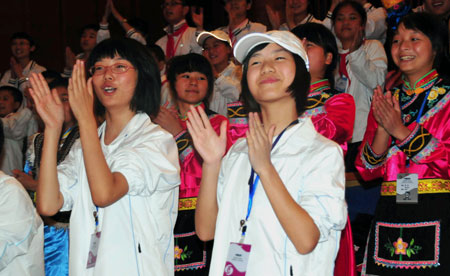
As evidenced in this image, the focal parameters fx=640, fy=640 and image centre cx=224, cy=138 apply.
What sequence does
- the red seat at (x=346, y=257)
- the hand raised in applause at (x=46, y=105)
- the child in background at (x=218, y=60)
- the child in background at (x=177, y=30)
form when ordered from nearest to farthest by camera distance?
1. the hand raised in applause at (x=46, y=105)
2. the red seat at (x=346, y=257)
3. the child in background at (x=218, y=60)
4. the child in background at (x=177, y=30)

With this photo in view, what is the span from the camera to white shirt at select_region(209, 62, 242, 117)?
541 cm

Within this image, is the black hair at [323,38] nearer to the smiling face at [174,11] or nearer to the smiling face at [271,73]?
the smiling face at [271,73]

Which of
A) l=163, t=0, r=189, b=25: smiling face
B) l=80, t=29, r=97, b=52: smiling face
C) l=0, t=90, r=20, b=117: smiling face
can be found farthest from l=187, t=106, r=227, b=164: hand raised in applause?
l=80, t=29, r=97, b=52: smiling face

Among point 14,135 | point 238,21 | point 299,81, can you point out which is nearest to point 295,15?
point 238,21

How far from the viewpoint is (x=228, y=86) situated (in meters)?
5.46

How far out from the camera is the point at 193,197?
3830mm

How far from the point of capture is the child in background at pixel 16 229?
9.59 feet

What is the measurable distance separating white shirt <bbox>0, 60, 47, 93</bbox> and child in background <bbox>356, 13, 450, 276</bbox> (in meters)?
5.69

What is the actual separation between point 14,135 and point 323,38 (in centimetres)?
436

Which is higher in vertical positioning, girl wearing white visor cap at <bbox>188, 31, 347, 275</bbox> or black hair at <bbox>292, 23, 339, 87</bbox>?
black hair at <bbox>292, 23, 339, 87</bbox>

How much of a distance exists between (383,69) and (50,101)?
A: 124 inches

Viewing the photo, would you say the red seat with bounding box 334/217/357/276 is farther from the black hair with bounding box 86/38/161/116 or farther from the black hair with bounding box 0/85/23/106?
the black hair with bounding box 0/85/23/106

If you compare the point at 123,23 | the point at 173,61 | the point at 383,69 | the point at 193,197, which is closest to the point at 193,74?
the point at 173,61

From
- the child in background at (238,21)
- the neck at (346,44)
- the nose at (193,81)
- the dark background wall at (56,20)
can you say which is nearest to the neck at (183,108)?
the nose at (193,81)
